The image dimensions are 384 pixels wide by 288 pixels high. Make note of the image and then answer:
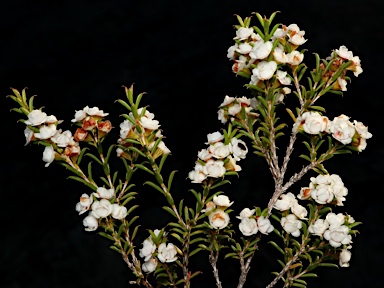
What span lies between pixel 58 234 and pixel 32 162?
1.05ft

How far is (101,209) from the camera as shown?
1.34m

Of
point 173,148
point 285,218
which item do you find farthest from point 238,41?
point 173,148

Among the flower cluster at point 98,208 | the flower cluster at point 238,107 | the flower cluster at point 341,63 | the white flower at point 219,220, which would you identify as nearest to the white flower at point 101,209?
the flower cluster at point 98,208

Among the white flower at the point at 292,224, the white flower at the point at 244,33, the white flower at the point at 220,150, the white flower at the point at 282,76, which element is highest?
the white flower at the point at 244,33

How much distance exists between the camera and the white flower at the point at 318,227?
4.40ft

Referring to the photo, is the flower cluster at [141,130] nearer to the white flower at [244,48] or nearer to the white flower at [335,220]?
the white flower at [244,48]

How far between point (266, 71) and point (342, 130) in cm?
20

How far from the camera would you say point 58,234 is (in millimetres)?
2357

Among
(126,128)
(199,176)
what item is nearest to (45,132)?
(126,128)

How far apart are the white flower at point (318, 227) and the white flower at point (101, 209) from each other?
425mm

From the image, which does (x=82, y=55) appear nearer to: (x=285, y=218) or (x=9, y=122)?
(x=9, y=122)

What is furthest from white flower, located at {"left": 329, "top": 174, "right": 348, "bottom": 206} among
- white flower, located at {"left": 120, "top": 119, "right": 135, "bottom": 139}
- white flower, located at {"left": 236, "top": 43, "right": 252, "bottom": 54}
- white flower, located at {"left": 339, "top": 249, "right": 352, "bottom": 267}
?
white flower, located at {"left": 120, "top": 119, "right": 135, "bottom": 139}

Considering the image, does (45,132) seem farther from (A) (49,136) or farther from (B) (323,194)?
(B) (323,194)

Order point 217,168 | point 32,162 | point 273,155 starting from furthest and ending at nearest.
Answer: point 32,162 < point 273,155 < point 217,168
